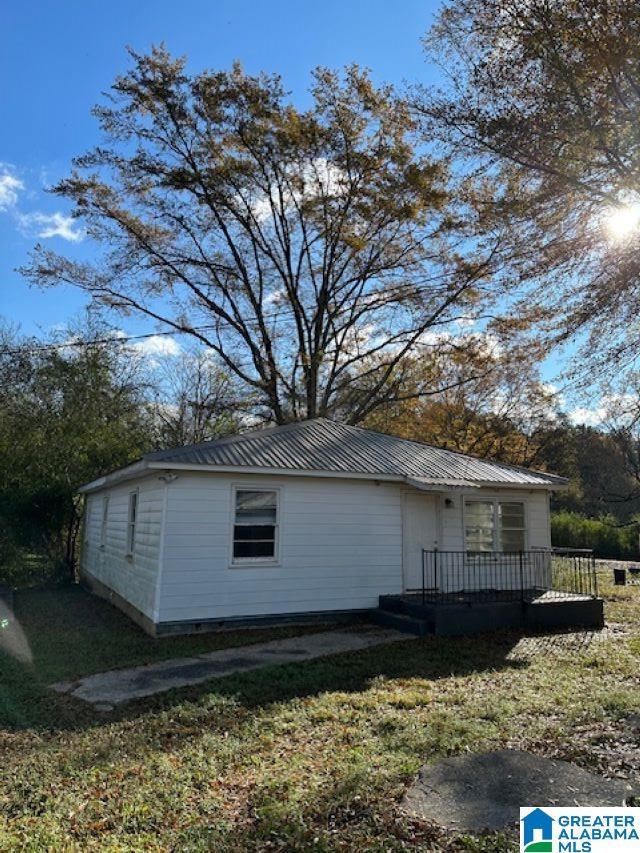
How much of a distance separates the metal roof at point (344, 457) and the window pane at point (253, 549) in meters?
1.34

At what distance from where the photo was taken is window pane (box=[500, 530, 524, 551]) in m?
12.5

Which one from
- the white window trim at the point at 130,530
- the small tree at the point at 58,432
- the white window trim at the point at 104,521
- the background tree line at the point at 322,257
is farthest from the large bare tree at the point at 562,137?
the small tree at the point at 58,432

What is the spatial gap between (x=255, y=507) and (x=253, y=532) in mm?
424

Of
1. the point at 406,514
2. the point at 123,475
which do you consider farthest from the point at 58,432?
the point at 406,514

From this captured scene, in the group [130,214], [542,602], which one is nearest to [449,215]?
[130,214]

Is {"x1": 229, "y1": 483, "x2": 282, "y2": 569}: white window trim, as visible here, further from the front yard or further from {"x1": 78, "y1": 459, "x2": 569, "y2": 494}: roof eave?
the front yard

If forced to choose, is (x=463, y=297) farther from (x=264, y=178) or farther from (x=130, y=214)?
(x=130, y=214)

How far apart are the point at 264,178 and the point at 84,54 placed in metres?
8.80

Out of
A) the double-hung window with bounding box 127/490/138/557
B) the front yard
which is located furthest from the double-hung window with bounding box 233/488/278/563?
the double-hung window with bounding box 127/490/138/557

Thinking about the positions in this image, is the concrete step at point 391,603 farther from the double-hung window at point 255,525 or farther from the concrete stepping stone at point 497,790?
the concrete stepping stone at point 497,790

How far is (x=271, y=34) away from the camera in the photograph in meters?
11.4

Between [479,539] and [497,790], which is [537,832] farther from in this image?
[479,539]

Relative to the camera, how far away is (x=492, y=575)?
40.1 ft

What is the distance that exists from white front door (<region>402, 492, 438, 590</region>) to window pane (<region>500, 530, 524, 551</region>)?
173 centimetres
